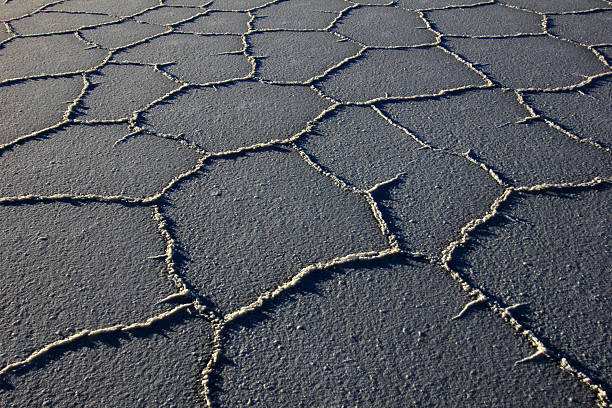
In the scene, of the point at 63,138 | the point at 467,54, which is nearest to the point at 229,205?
the point at 63,138

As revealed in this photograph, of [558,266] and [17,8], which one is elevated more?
[558,266]

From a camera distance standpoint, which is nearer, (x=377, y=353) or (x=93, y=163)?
(x=377, y=353)

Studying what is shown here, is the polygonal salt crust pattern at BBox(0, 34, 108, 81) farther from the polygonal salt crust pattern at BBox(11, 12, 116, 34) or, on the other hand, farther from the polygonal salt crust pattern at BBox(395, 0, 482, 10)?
the polygonal salt crust pattern at BBox(395, 0, 482, 10)

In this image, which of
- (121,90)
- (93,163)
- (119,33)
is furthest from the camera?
(119,33)

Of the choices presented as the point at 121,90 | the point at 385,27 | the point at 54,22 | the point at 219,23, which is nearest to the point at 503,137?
the point at 385,27

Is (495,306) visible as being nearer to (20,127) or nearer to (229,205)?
(229,205)

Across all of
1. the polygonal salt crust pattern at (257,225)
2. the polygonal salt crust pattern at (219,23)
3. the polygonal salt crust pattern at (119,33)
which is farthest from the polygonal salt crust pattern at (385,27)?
the polygonal salt crust pattern at (257,225)

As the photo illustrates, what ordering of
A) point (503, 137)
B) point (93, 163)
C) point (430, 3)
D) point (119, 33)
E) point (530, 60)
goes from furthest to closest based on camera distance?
1. point (430, 3)
2. point (119, 33)
3. point (530, 60)
4. point (503, 137)
5. point (93, 163)

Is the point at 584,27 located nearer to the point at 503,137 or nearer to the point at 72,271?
the point at 503,137
